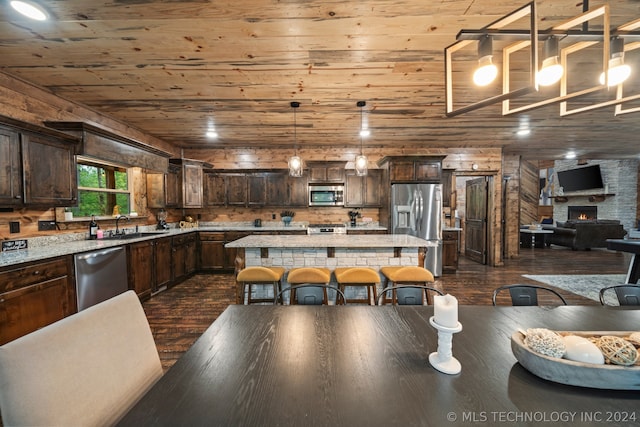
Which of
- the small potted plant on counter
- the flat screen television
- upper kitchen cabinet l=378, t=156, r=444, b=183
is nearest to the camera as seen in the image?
upper kitchen cabinet l=378, t=156, r=444, b=183

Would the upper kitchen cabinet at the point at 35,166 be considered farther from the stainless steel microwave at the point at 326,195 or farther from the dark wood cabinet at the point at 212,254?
the stainless steel microwave at the point at 326,195

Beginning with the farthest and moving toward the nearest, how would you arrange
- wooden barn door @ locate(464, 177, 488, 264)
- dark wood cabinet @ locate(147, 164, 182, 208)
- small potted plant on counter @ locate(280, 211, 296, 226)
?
wooden barn door @ locate(464, 177, 488, 264) < small potted plant on counter @ locate(280, 211, 296, 226) < dark wood cabinet @ locate(147, 164, 182, 208)

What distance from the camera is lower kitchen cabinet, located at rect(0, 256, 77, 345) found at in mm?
2121

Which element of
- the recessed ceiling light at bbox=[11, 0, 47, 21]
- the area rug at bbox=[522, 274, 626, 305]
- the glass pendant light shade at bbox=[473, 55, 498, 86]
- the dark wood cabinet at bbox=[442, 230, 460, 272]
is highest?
the recessed ceiling light at bbox=[11, 0, 47, 21]

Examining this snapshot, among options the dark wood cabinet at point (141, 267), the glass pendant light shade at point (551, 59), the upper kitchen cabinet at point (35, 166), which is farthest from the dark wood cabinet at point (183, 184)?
the glass pendant light shade at point (551, 59)

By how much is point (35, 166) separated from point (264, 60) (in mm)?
2627

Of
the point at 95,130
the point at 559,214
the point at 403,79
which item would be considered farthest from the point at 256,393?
the point at 559,214

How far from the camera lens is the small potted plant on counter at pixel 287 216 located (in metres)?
5.90

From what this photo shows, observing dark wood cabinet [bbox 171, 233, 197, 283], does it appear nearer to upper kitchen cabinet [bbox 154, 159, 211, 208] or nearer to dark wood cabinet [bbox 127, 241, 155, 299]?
dark wood cabinet [bbox 127, 241, 155, 299]

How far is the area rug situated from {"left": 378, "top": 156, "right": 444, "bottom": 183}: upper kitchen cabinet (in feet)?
8.96

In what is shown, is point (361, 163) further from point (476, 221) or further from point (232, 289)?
point (476, 221)

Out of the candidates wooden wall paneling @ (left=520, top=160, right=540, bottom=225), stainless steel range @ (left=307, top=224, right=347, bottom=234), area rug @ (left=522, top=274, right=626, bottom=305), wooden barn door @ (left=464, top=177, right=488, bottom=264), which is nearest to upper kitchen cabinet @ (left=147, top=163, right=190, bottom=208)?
stainless steel range @ (left=307, top=224, right=347, bottom=234)

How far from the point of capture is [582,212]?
9438 millimetres

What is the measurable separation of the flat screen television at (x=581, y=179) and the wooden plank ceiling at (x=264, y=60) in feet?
18.7
